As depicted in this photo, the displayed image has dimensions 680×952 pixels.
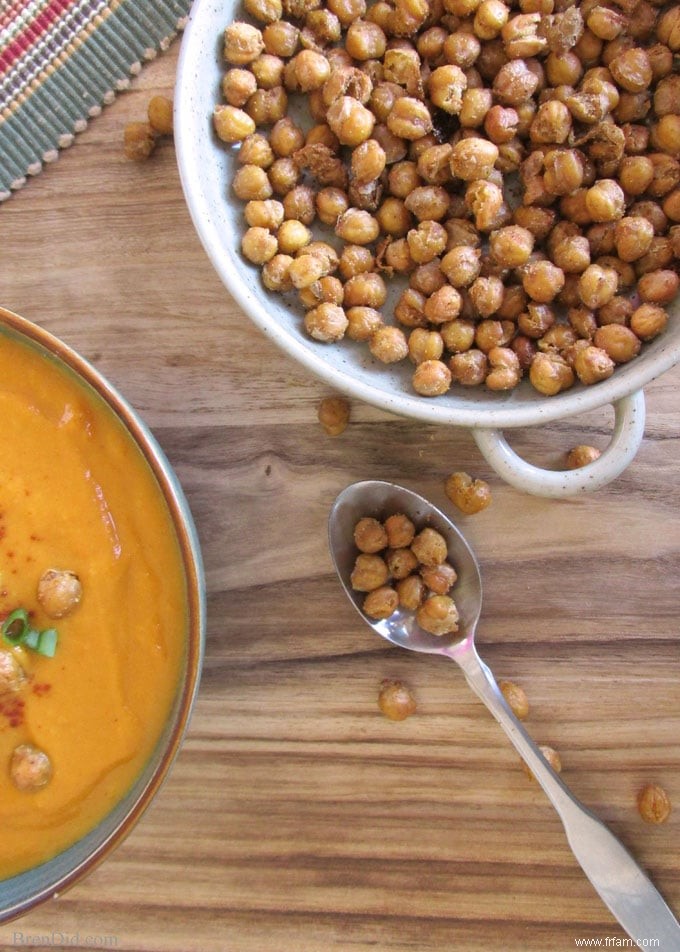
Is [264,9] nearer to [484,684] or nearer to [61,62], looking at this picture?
[61,62]

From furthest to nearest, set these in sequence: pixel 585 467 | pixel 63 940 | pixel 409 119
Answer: pixel 63 940
pixel 409 119
pixel 585 467

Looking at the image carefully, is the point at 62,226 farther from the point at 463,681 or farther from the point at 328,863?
the point at 328,863

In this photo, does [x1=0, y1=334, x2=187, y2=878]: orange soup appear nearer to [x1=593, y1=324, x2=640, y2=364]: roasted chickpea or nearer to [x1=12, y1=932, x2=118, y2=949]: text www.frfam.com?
[x1=12, y1=932, x2=118, y2=949]: text www.frfam.com

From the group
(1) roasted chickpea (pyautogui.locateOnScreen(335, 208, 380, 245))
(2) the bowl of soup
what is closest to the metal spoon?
(2) the bowl of soup

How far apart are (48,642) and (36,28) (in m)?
1.16

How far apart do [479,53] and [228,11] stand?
439mm

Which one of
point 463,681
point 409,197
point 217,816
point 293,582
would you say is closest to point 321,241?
point 409,197

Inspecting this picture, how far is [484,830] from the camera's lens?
1.58 meters

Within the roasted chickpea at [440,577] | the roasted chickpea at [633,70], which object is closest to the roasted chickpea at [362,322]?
the roasted chickpea at [440,577]

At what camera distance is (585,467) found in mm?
1282

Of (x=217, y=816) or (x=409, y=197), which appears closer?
(x=409, y=197)

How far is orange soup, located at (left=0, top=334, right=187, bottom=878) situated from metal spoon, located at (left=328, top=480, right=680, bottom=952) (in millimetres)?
340

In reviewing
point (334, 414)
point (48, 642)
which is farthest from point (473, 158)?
point (48, 642)

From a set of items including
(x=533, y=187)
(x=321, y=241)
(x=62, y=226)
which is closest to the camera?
(x=533, y=187)
